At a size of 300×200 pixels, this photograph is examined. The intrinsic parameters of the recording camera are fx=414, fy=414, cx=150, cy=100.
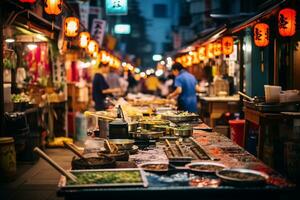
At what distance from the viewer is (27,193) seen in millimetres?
9953

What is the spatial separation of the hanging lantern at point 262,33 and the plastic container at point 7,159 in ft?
30.5

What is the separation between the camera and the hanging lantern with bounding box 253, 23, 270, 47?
1491 cm

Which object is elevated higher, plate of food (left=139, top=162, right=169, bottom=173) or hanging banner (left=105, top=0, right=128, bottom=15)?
hanging banner (left=105, top=0, right=128, bottom=15)

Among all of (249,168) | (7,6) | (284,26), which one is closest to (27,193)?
(7,6)

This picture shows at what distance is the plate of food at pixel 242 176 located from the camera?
16.0ft

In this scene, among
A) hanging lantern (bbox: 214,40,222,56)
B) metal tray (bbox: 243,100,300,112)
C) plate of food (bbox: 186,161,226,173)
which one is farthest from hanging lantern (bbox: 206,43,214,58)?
plate of food (bbox: 186,161,226,173)

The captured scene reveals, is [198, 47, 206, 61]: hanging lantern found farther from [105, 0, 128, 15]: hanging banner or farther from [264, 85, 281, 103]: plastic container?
[264, 85, 281, 103]: plastic container

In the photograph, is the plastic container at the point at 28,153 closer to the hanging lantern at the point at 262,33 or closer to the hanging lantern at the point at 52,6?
the hanging lantern at the point at 52,6

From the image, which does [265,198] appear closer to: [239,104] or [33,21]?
[33,21]

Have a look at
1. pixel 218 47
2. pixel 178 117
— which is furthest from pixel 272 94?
pixel 218 47

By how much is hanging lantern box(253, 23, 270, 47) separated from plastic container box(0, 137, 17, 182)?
9.29 metres

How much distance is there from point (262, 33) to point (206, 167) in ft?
33.8

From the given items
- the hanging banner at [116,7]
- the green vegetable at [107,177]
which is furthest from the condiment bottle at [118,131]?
the hanging banner at [116,7]

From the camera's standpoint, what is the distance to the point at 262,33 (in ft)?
49.1
